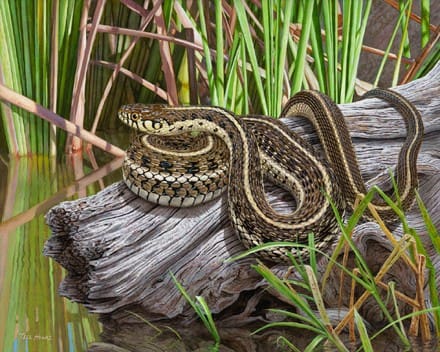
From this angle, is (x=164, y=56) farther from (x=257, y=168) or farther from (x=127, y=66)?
(x=257, y=168)

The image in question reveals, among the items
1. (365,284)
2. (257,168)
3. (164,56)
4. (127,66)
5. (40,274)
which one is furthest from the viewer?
(127,66)

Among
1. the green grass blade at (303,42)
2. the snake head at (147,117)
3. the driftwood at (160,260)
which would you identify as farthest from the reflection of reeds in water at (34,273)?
the green grass blade at (303,42)

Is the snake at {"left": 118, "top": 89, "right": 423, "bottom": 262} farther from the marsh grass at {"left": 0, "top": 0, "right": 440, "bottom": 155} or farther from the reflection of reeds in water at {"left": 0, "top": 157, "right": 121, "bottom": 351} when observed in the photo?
the marsh grass at {"left": 0, "top": 0, "right": 440, "bottom": 155}

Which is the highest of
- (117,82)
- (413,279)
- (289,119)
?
(289,119)

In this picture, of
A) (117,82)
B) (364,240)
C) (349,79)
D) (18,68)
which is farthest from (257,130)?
(117,82)

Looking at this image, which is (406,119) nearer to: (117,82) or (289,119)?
(289,119)
